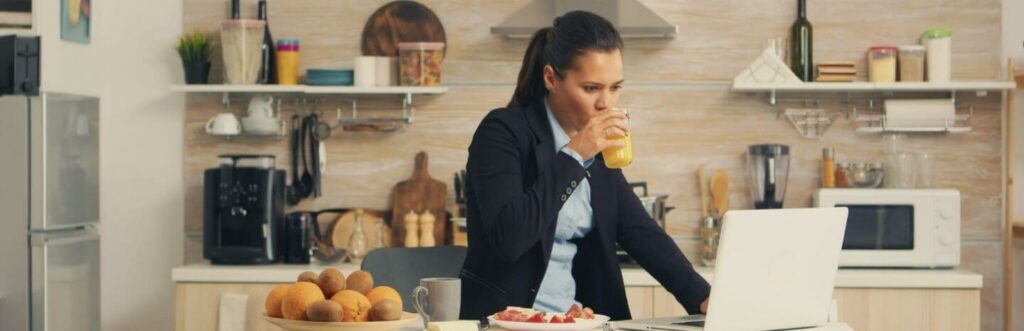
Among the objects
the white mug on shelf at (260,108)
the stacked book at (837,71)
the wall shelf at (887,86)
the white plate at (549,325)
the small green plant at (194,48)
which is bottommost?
the white plate at (549,325)

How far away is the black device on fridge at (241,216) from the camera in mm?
4770

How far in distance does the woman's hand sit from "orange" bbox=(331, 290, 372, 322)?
60 cm

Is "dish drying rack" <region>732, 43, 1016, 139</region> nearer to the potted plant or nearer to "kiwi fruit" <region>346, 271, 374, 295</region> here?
the potted plant

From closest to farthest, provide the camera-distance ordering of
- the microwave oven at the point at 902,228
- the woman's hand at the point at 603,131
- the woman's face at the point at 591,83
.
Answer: the woman's hand at the point at 603,131
the woman's face at the point at 591,83
the microwave oven at the point at 902,228

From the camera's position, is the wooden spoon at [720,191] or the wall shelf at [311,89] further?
the wooden spoon at [720,191]

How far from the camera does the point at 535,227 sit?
2.61 m

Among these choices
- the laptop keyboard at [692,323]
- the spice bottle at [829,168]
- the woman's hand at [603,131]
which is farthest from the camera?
the spice bottle at [829,168]

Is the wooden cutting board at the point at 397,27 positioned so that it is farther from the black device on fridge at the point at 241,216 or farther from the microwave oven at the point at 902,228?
the microwave oven at the point at 902,228

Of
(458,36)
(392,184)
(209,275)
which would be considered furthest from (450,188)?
(209,275)

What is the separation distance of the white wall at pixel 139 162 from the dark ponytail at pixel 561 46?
2.44 m

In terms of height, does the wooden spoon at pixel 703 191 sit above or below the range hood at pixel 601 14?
below

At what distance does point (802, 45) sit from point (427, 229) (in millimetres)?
1450

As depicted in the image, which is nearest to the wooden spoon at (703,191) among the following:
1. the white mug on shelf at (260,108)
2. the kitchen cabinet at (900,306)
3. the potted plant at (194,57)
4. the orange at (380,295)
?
the kitchen cabinet at (900,306)

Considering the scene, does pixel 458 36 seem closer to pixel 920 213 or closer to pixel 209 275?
pixel 209 275
